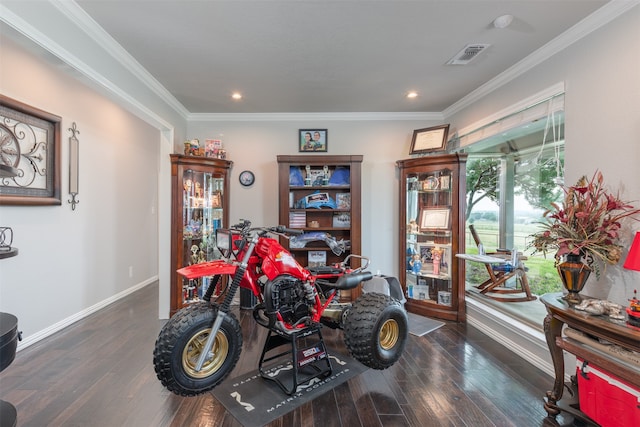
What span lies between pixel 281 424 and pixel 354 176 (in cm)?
270

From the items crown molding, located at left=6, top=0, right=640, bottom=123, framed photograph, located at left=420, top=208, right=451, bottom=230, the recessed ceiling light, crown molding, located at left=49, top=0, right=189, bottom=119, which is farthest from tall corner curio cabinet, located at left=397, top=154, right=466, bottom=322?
crown molding, located at left=49, top=0, right=189, bottom=119

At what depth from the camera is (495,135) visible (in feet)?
9.76

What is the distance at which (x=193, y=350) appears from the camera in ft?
5.52

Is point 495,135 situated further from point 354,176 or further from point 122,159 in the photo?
point 122,159

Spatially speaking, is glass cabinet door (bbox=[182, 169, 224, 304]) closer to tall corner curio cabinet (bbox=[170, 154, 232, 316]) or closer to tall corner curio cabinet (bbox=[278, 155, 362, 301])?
tall corner curio cabinet (bbox=[170, 154, 232, 316])

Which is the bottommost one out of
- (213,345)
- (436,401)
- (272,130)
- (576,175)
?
(436,401)

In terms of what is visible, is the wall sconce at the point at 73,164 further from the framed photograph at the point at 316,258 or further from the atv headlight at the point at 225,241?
the framed photograph at the point at 316,258

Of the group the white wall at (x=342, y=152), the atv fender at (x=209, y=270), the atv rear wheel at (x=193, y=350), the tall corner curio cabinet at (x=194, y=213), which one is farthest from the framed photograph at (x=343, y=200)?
the atv rear wheel at (x=193, y=350)

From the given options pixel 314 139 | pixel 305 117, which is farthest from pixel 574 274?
pixel 305 117

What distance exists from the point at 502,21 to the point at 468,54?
46 cm

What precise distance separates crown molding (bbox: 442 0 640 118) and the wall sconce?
180 inches

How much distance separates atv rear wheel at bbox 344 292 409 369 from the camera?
6.36 feet

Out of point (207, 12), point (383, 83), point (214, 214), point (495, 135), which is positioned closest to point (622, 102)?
point (495, 135)

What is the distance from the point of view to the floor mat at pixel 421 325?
2.98 m
